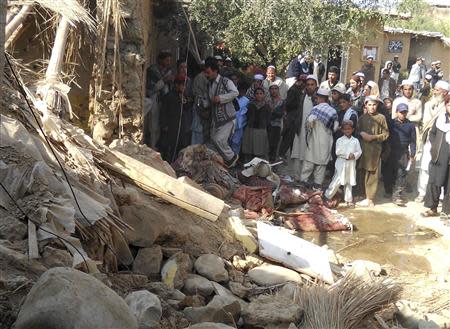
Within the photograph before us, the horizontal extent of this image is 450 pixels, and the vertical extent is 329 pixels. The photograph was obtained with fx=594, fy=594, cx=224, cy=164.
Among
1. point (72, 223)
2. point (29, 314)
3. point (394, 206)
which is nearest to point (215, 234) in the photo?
point (72, 223)

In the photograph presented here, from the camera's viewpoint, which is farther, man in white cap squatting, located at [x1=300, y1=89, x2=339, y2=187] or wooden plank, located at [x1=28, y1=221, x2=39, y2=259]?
man in white cap squatting, located at [x1=300, y1=89, x2=339, y2=187]

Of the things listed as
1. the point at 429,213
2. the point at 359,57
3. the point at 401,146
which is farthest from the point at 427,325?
the point at 359,57

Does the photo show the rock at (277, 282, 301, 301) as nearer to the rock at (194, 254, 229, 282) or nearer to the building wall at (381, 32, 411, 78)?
the rock at (194, 254, 229, 282)

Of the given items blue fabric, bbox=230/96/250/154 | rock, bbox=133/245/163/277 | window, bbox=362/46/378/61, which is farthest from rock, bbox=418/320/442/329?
window, bbox=362/46/378/61

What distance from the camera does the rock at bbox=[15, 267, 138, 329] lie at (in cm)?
238

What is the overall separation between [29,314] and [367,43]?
1589 cm

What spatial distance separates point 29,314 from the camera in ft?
7.86

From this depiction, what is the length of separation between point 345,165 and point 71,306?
22.2 feet

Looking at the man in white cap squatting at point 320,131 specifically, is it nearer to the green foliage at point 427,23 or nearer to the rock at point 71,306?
the rock at point 71,306

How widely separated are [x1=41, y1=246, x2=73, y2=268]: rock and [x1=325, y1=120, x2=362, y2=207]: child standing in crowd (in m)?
5.88

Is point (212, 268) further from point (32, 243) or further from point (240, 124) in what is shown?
point (240, 124)

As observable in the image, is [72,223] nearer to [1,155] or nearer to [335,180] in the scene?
[1,155]

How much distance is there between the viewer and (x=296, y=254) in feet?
17.4

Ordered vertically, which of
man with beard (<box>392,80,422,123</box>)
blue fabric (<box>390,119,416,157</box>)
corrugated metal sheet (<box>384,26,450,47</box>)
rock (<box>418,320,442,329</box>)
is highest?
corrugated metal sheet (<box>384,26,450,47</box>)
